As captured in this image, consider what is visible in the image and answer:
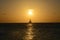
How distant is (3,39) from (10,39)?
1.47 feet

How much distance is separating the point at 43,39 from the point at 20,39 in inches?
53.8

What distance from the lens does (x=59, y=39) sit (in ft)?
37.0

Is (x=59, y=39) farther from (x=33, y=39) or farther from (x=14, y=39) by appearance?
(x=14, y=39)

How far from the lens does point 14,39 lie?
11234 millimetres

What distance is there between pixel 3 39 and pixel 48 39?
2.65m

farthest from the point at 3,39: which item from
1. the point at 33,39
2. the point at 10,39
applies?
the point at 33,39

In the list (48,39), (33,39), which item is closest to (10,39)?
(33,39)

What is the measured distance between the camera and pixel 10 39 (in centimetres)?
1123

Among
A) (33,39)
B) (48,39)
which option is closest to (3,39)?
(33,39)

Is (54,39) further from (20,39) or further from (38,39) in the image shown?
(20,39)

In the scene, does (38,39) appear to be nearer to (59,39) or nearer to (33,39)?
(33,39)

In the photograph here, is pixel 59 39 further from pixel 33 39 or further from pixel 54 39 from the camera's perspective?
pixel 33 39

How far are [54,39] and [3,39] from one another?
9.84 feet

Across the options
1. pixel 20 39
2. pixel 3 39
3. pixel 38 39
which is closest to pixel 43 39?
pixel 38 39
